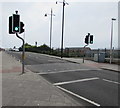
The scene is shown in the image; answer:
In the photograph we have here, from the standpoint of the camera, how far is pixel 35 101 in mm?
6133

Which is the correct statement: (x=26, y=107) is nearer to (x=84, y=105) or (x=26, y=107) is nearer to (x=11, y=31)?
(x=84, y=105)

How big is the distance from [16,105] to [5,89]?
235cm

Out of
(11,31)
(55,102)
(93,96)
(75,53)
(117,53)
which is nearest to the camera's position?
(55,102)

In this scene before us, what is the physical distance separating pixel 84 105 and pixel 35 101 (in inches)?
61.5

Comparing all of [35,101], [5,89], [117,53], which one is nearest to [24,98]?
[35,101]

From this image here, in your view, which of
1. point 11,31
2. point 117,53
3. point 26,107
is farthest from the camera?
point 117,53

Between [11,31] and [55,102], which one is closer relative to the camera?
[55,102]

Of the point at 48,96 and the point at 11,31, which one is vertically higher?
the point at 11,31

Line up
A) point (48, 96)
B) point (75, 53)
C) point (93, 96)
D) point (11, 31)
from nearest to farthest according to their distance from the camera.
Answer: point (48, 96) < point (93, 96) < point (11, 31) < point (75, 53)

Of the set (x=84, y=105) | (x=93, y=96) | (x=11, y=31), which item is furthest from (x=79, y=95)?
(x=11, y=31)

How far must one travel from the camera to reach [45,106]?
565 centimetres

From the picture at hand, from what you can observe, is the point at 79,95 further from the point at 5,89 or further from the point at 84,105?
the point at 5,89

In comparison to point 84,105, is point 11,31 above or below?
above

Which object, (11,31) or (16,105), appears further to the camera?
(11,31)
